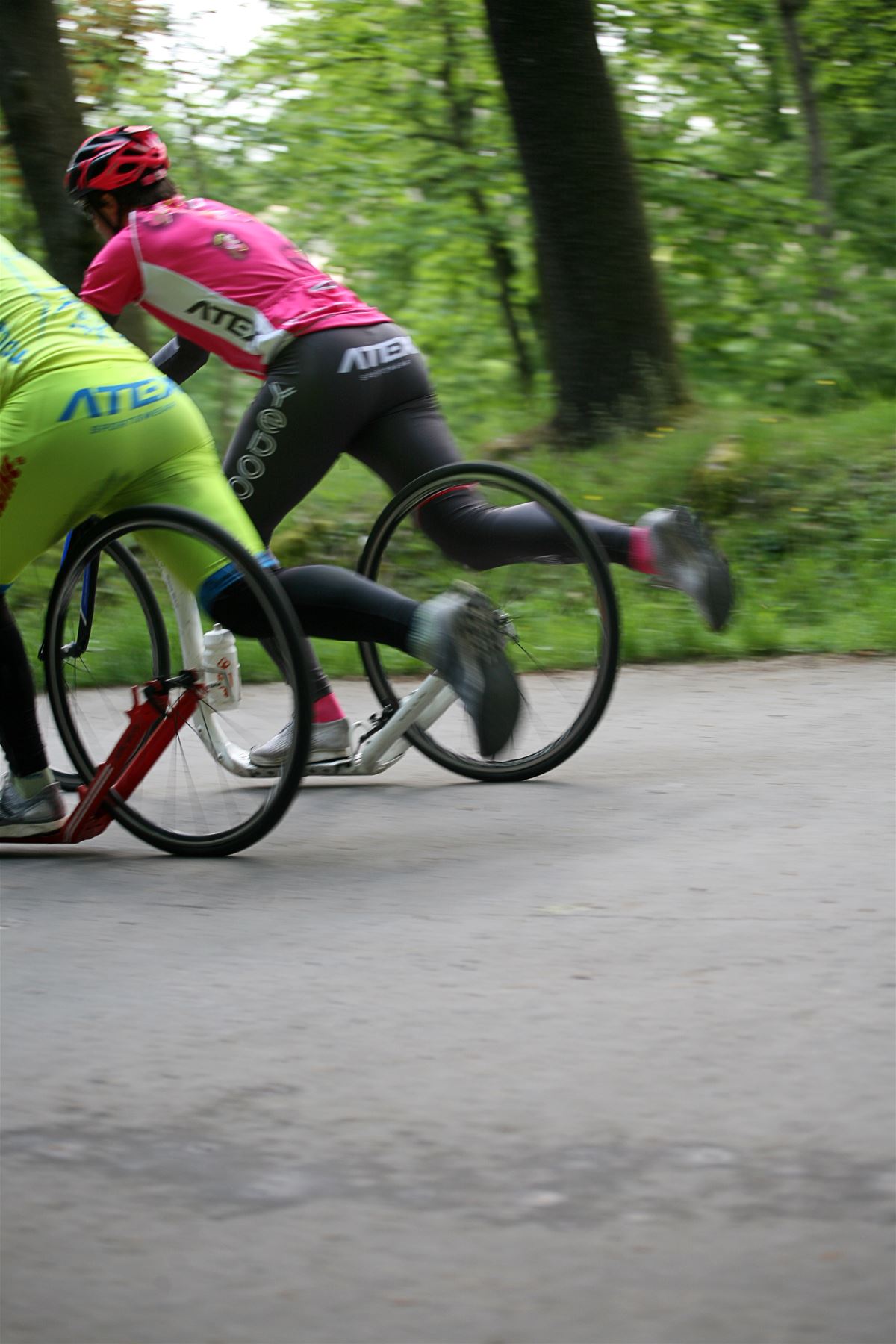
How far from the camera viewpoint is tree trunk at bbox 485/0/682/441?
9539 millimetres

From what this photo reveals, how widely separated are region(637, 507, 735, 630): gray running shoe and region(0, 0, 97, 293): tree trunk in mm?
5418

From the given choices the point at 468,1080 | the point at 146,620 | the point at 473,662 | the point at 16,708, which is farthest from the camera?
the point at 146,620

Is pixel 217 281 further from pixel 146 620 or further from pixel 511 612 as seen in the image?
pixel 511 612

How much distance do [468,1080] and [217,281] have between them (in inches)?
103

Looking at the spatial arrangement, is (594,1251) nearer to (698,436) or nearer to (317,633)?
(317,633)

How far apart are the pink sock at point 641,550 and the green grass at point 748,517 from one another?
7.03 ft

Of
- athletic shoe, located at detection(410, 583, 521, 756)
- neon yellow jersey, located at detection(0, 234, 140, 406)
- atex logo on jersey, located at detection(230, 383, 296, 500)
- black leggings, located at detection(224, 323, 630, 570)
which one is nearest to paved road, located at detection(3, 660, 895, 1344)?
athletic shoe, located at detection(410, 583, 521, 756)

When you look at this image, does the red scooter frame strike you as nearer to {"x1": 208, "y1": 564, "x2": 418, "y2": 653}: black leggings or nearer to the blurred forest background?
{"x1": 208, "y1": 564, "x2": 418, "y2": 653}: black leggings

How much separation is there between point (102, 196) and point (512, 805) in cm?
206

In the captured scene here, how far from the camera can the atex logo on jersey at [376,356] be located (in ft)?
14.9

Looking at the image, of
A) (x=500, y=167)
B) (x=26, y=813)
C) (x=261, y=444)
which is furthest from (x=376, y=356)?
(x=500, y=167)

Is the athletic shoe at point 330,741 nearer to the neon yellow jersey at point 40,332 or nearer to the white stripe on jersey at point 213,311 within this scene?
the white stripe on jersey at point 213,311

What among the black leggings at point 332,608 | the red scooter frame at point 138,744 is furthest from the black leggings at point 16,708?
the black leggings at point 332,608

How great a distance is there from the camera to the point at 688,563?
179 inches
